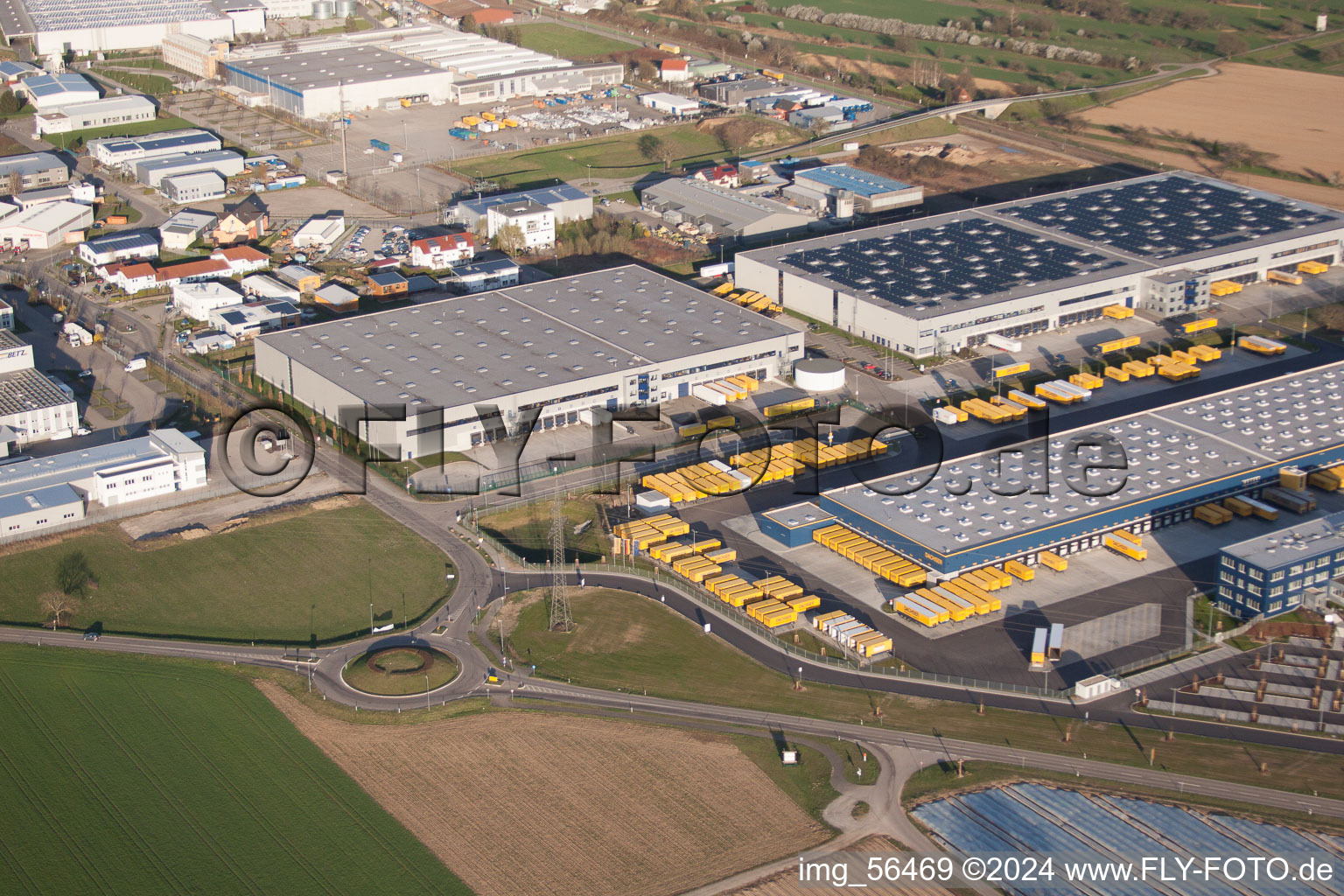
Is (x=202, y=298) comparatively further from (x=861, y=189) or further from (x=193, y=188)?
(x=861, y=189)

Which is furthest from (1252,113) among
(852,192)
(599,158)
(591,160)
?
(591,160)

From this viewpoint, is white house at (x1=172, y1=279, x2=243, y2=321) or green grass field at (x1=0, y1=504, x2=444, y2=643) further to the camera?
white house at (x1=172, y1=279, x2=243, y2=321)

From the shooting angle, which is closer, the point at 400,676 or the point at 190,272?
the point at 400,676

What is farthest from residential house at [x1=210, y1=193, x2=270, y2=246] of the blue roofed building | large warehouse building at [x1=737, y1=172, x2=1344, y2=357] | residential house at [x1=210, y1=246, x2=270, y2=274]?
the blue roofed building

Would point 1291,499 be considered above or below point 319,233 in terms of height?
below

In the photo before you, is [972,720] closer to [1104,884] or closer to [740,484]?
[1104,884]

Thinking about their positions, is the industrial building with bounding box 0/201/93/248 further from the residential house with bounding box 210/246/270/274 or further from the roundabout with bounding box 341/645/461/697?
the roundabout with bounding box 341/645/461/697
